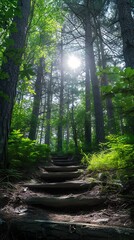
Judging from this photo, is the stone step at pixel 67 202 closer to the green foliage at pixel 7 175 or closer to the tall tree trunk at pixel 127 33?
the green foliage at pixel 7 175

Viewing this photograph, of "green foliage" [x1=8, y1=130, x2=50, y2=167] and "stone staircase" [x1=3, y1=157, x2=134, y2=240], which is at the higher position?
"green foliage" [x1=8, y1=130, x2=50, y2=167]

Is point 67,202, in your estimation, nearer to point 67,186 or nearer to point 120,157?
point 67,186

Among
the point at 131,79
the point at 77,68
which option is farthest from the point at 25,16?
the point at 77,68

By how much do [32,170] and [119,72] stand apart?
372 centimetres

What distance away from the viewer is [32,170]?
513cm

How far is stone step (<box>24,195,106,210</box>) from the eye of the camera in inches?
114

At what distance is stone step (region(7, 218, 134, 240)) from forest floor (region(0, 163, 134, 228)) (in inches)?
7.2

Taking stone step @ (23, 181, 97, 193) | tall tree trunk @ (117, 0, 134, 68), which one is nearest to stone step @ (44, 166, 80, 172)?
stone step @ (23, 181, 97, 193)

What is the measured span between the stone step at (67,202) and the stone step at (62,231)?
2.65 ft

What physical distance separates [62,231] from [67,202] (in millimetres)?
936

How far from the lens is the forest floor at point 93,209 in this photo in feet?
7.55

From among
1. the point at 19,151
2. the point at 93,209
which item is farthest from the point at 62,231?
the point at 19,151

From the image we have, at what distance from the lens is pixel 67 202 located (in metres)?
2.98

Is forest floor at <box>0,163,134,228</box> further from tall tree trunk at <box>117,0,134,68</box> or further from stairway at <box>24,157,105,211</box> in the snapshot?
tall tree trunk at <box>117,0,134,68</box>
